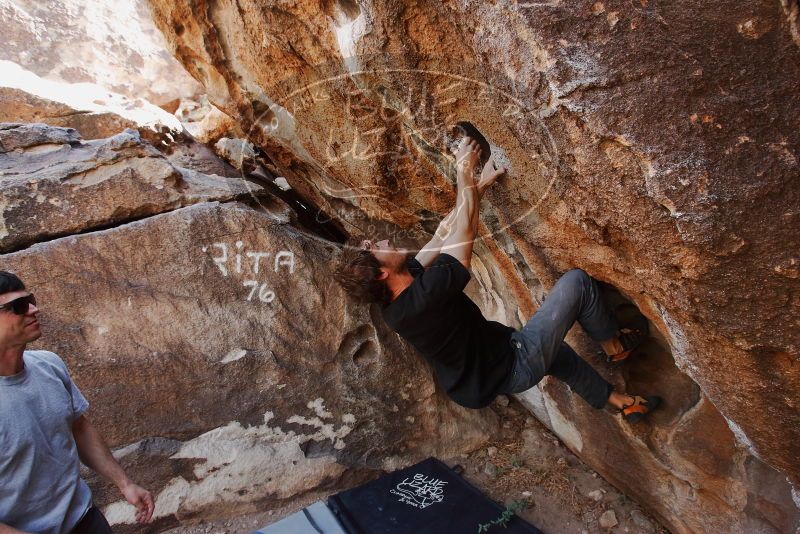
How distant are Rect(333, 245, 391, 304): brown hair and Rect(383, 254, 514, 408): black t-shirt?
0.07 m

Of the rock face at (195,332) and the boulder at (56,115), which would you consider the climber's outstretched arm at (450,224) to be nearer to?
the rock face at (195,332)

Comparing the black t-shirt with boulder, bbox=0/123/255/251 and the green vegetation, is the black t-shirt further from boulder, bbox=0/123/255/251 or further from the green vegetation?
boulder, bbox=0/123/255/251

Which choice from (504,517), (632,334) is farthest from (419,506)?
(632,334)

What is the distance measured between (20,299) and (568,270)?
6.60ft

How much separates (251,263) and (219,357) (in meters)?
0.50

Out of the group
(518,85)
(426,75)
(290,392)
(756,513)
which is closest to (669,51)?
(518,85)

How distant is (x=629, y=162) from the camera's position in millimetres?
1427

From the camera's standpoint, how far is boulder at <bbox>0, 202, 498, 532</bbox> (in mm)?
2428

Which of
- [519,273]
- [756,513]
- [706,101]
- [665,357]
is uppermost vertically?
[706,101]

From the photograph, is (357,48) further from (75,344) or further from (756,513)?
(756,513)

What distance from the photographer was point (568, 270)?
223cm
